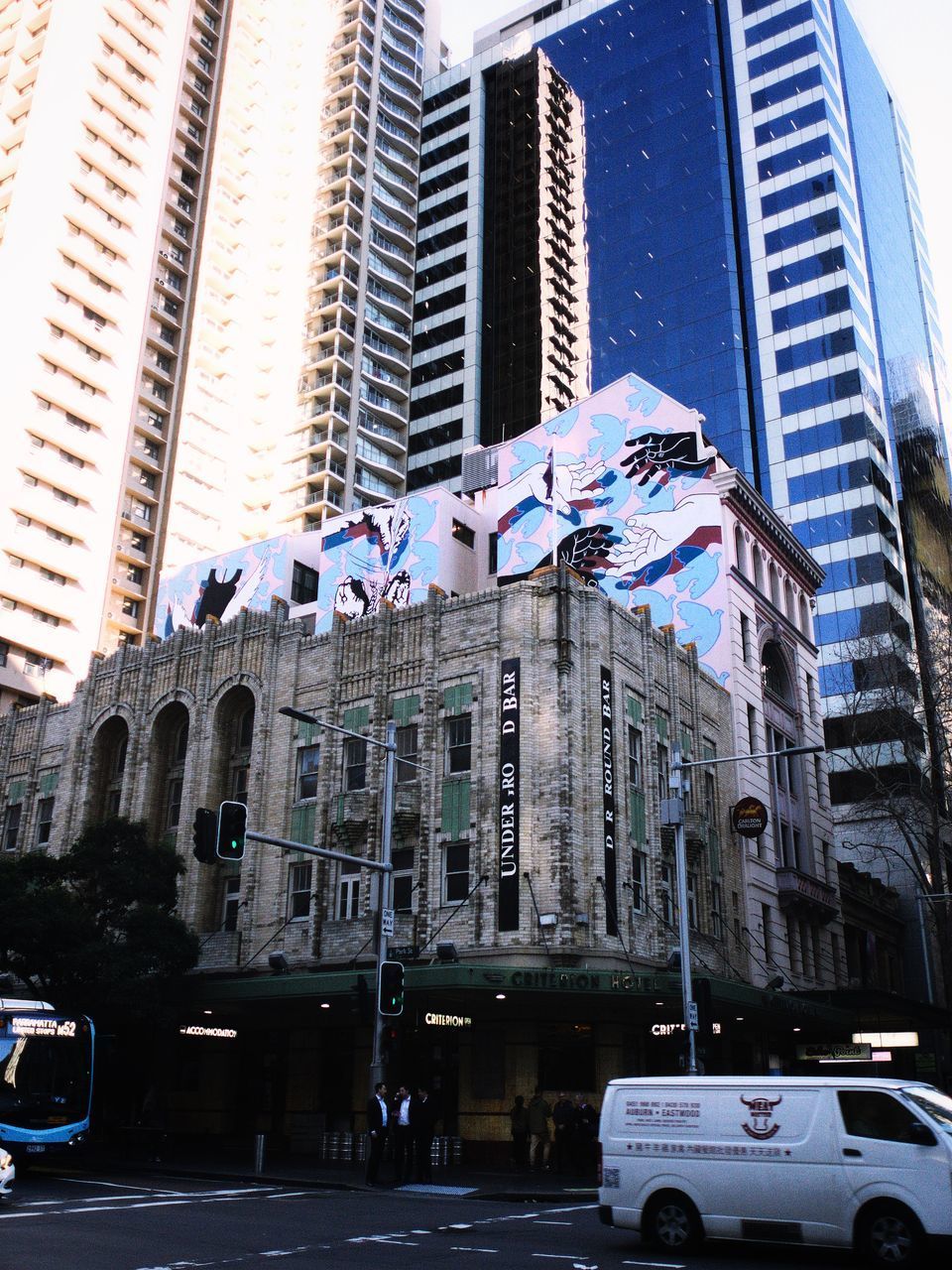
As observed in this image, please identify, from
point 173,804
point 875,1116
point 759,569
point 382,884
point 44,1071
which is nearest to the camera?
point 875,1116

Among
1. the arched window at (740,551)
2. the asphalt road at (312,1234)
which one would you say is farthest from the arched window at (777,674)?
the asphalt road at (312,1234)

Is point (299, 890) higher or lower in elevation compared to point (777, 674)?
lower

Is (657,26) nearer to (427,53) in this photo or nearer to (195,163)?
(427,53)

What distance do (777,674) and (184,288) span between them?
6765 cm

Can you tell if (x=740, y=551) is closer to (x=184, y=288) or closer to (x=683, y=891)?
(x=683, y=891)

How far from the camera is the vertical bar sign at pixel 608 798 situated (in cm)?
3142

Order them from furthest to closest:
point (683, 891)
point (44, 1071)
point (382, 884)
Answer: point (683, 891), point (382, 884), point (44, 1071)

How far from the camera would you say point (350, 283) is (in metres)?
103

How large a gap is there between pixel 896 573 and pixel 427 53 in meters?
78.6

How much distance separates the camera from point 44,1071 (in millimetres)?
24672

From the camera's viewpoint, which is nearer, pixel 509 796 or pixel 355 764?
pixel 509 796

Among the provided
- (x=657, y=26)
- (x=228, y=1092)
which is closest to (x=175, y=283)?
(x=657, y=26)

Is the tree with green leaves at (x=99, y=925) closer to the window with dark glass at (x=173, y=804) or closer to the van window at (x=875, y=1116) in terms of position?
the window with dark glass at (x=173, y=804)

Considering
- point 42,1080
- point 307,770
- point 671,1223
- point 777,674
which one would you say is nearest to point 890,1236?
point 671,1223
